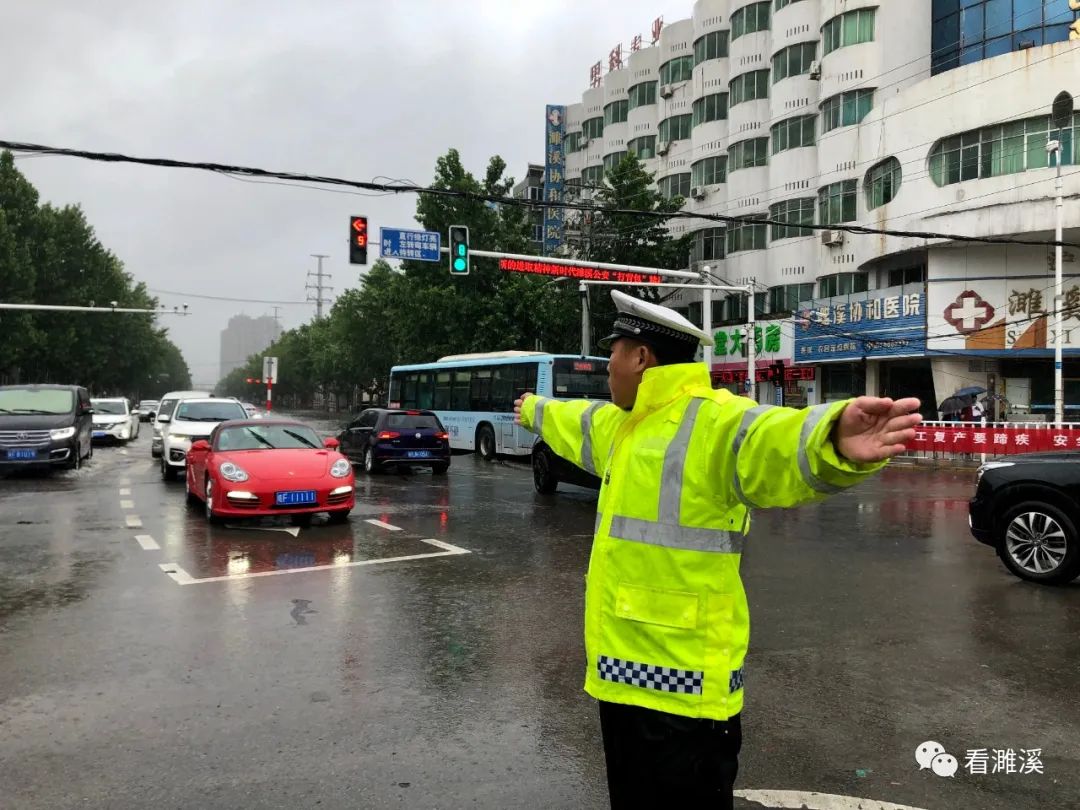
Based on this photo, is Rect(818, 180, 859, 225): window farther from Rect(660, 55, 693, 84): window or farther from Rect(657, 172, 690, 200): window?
Rect(660, 55, 693, 84): window

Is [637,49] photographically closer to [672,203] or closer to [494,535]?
[672,203]

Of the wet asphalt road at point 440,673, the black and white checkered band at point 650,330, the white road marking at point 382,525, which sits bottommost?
the white road marking at point 382,525

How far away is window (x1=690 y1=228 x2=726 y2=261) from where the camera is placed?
134 feet

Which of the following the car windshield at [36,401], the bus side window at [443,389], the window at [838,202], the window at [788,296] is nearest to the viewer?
the car windshield at [36,401]

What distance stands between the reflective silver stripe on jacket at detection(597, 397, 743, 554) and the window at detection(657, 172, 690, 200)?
1698 inches

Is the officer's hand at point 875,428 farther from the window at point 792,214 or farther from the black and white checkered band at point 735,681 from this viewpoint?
the window at point 792,214

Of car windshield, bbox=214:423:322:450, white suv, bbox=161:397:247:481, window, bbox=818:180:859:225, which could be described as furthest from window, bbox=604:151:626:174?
car windshield, bbox=214:423:322:450

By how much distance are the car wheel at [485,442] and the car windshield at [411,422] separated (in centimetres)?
472

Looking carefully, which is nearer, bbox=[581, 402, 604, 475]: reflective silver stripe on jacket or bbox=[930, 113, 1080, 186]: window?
bbox=[581, 402, 604, 475]: reflective silver stripe on jacket

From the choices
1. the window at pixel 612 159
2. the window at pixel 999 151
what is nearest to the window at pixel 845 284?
the window at pixel 999 151

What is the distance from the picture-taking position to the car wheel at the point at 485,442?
2381 cm

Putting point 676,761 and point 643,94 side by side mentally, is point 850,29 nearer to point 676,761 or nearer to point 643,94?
point 643,94

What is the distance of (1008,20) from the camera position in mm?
30672

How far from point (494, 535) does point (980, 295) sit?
80.2ft
